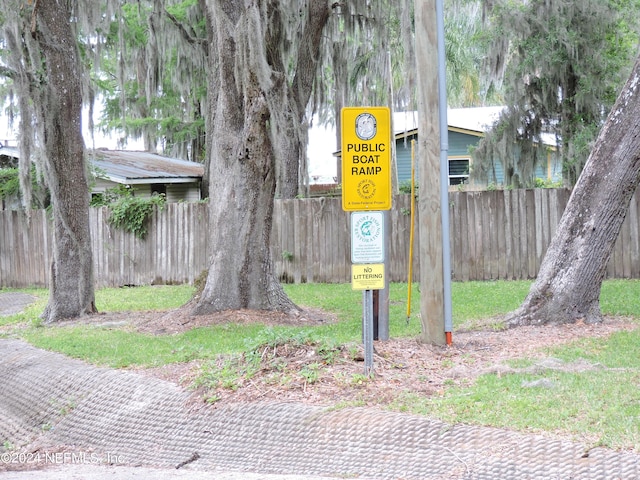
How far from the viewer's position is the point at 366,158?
289 inches

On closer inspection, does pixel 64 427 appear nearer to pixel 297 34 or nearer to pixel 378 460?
pixel 378 460

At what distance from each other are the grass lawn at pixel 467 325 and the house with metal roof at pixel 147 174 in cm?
590

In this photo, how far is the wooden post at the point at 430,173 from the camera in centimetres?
857

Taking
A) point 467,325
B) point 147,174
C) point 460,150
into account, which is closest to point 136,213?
point 147,174

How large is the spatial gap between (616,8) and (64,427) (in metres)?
14.7

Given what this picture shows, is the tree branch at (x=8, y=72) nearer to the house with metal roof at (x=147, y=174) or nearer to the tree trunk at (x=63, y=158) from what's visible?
the tree trunk at (x=63, y=158)

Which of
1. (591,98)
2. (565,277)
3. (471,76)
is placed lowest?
(565,277)

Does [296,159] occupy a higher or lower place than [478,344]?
higher

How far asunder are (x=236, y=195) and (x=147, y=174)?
1148 centimetres

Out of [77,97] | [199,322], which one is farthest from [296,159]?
[199,322]

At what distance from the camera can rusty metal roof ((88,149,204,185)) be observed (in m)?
22.0

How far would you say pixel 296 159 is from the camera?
18406 mm

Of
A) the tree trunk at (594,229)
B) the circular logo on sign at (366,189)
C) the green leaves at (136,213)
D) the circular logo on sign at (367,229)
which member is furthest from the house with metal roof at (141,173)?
the circular logo on sign at (367,229)

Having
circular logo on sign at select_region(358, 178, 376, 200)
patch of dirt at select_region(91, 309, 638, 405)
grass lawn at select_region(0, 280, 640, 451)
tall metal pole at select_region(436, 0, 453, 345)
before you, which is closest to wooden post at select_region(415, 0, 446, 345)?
tall metal pole at select_region(436, 0, 453, 345)
